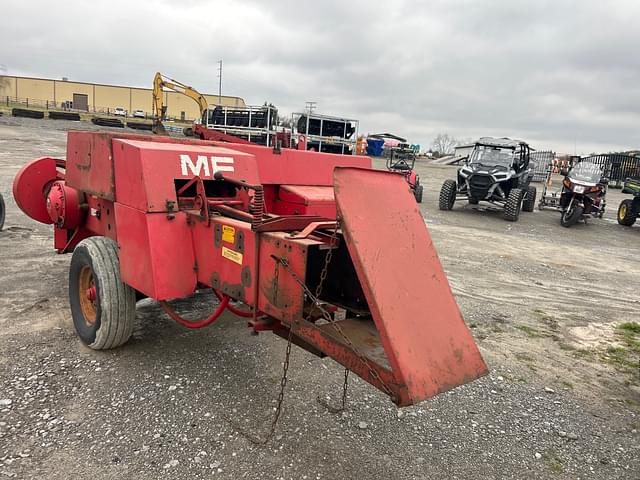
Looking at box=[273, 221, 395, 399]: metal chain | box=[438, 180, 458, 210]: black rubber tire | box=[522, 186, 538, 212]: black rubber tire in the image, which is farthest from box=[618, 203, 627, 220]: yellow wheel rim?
box=[273, 221, 395, 399]: metal chain

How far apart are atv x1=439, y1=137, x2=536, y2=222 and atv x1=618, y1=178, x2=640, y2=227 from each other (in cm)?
237

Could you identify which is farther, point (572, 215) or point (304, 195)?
point (572, 215)

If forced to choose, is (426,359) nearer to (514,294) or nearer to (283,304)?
(283,304)

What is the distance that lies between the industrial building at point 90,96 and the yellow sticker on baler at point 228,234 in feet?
222

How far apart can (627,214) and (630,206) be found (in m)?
0.22

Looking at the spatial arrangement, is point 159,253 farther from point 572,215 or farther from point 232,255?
point 572,215

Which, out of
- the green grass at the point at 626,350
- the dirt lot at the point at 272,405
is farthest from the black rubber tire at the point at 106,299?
the green grass at the point at 626,350

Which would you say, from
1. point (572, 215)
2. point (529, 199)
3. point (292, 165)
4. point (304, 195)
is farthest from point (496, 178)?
point (304, 195)

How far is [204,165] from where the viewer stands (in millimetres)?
3076

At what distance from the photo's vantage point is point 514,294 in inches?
223

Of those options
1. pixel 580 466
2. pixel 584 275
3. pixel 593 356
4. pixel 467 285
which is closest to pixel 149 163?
pixel 580 466

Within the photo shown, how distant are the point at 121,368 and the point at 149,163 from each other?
140 centimetres

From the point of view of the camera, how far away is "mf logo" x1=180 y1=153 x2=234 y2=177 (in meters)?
2.98

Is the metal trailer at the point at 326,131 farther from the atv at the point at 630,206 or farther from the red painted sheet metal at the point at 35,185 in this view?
the red painted sheet metal at the point at 35,185
